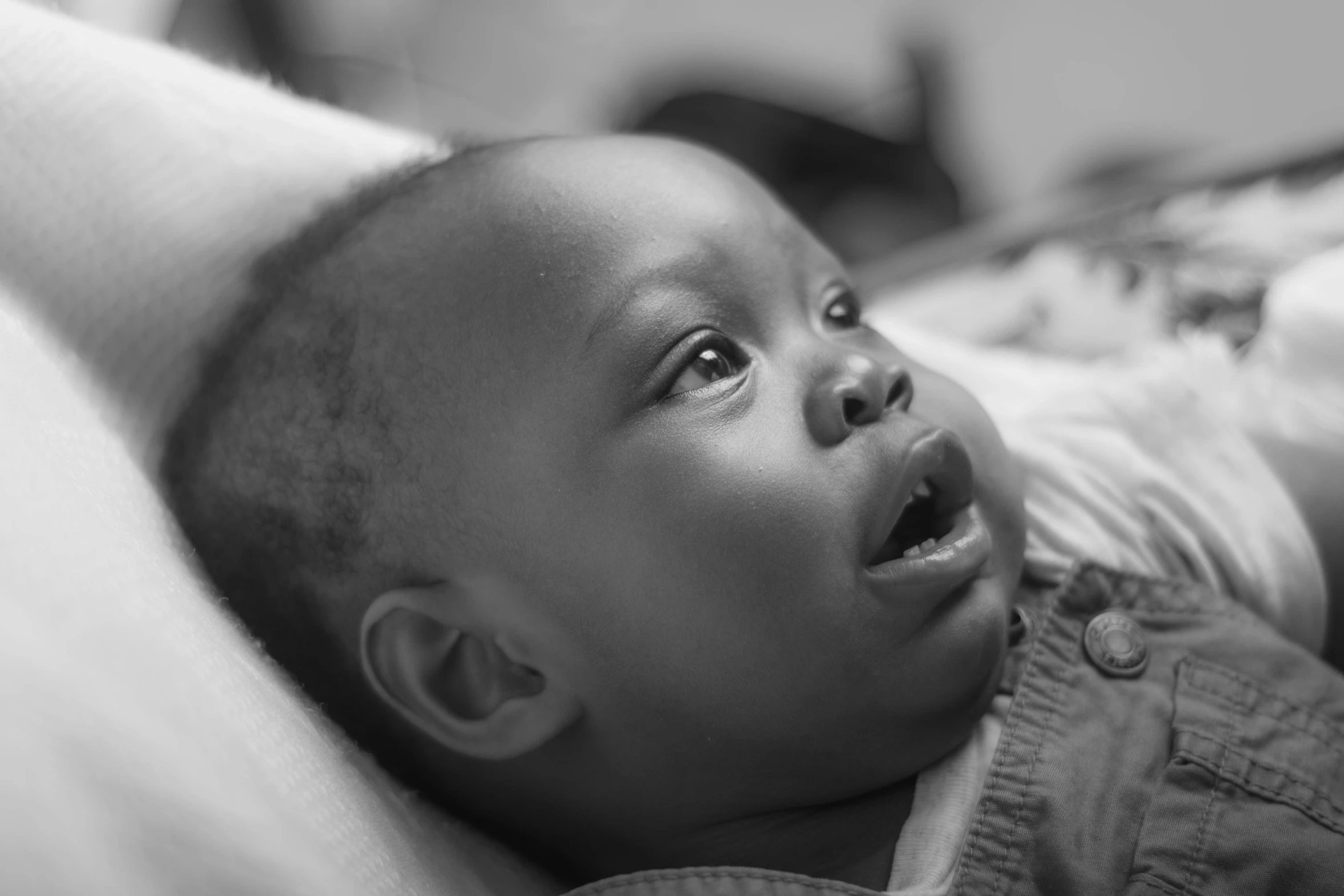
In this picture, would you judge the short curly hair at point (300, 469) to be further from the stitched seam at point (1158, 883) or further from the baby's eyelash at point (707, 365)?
the stitched seam at point (1158, 883)

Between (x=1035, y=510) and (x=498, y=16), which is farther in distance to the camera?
(x=498, y=16)

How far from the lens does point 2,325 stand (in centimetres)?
61

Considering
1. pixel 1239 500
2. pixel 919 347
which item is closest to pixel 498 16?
pixel 919 347

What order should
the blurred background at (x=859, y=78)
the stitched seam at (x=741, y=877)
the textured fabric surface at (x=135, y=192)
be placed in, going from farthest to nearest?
the blurred background at (x=859, y=78) < the textured fabric surface at (x=135, y=192) < the stitched seam at (x=741, y=877)

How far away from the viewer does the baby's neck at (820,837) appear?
65 centimetres

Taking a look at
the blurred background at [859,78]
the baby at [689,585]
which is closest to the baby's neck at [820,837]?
the baby at [689,585]

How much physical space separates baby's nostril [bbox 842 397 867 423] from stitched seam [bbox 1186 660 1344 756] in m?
0.24

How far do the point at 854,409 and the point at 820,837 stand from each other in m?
0.24

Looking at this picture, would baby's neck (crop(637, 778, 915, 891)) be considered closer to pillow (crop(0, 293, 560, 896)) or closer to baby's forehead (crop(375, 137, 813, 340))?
pillow (crop(0, 293, 560, 896))

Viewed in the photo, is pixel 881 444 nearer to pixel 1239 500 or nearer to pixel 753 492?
pixel 753 492

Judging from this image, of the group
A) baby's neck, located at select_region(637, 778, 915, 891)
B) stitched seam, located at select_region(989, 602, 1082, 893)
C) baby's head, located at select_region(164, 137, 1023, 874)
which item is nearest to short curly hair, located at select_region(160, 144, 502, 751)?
baby's head, located at select_region(164, 137, 1023, 874)

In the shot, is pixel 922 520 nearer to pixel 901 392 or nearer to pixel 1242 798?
pixel 901 392

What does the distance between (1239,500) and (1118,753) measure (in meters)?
0.24

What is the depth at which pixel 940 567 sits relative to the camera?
598 mm
